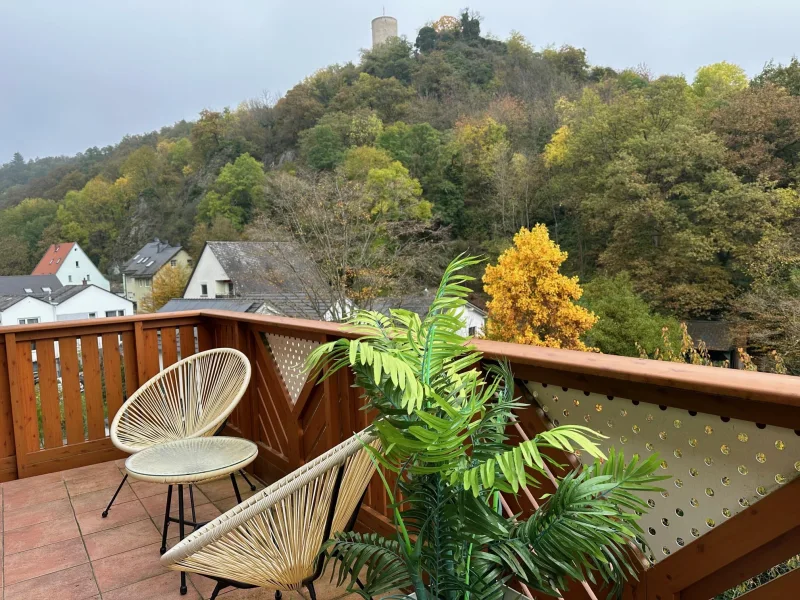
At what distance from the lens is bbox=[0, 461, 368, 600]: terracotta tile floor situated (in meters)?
2.07

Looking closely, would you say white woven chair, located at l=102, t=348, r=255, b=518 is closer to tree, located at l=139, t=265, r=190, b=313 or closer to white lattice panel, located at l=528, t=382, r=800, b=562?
white lattice panel, located at l=528, t=382, r=800, b=562

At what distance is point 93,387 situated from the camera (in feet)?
11.5

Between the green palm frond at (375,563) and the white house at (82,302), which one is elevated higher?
the green palm frond at (375,563)

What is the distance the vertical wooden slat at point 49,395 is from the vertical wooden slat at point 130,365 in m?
0.40

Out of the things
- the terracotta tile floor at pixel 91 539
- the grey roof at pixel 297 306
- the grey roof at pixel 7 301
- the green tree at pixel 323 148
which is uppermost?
the green tree at pixel 323 148

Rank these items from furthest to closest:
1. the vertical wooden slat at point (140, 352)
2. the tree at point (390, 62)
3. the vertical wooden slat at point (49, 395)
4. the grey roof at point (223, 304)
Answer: the tree at point (390, 62), the grey roof at point (223, 304), the vertical wooden slat at point (140, 352), the vertical wooden slat at point (49, 395)

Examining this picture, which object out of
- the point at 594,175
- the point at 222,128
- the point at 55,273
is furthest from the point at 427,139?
the point at 55,273

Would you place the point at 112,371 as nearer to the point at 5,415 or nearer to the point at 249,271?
the point at 5,415

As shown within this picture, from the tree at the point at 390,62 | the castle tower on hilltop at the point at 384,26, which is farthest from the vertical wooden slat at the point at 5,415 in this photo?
the castle tower on hilltop at the point at 384,26

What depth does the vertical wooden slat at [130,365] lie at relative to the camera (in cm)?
359

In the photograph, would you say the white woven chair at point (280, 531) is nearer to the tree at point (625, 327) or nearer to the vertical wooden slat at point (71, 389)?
the vertical wooden slat at point (71, 389)

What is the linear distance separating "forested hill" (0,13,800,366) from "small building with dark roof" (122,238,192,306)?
4.54 feet

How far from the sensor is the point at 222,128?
119 feet

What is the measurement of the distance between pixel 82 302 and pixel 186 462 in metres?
27.7
